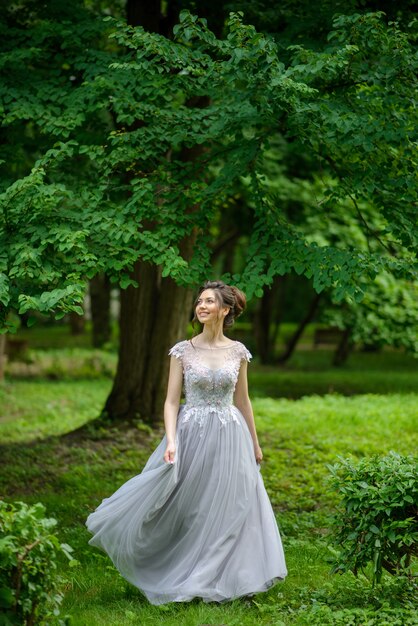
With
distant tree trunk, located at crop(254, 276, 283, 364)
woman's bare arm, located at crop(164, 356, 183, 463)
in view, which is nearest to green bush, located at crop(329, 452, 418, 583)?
woman's bare arm, located at crop(164, 356, 183, 463)

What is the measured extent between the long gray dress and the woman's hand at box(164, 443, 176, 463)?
51mm

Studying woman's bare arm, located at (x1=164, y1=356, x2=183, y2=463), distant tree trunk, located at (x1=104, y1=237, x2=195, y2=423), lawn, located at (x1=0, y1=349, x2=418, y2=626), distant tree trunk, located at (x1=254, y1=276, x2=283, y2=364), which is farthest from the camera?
distant tree trunk, located at (x1=254, y1=276, x2=283, y2=364)

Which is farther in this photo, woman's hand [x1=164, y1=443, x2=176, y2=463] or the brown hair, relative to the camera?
the brown hair

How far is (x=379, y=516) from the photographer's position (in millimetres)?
4953

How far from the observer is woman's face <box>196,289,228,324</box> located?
5.64 meters

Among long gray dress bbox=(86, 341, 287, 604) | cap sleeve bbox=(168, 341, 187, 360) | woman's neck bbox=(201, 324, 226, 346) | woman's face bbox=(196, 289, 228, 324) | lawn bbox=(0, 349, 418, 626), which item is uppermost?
woman's face bbox=(196, 289, 228, 324)

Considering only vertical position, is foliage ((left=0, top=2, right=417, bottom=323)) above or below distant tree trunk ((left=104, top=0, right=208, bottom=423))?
above

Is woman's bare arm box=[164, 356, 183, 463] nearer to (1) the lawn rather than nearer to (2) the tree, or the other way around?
(2) the tree

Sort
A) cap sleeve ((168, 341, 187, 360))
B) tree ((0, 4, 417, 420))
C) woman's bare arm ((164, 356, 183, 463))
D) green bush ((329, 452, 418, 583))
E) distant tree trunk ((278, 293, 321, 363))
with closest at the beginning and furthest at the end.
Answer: green bush ((329, 452, 418, 583)), woman's bare arm ((164, 356, 183, 463)), cap sleeve ((168, 341, 187, 360)), tree ((0, 4, 417, 420)), distant tree trunk ((278, 293, 321, 363))

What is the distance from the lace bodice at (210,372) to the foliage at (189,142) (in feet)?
3.39

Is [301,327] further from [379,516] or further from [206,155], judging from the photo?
[379,516]

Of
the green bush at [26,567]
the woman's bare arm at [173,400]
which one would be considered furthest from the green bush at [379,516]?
the green bush at [26,567]

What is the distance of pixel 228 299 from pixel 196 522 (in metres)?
1.52

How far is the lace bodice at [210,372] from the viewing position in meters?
5.64
